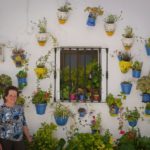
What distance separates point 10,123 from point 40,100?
120cm

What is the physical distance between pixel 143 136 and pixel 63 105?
1.41m

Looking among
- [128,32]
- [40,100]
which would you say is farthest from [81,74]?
[128,32]

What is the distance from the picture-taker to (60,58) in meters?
6.75

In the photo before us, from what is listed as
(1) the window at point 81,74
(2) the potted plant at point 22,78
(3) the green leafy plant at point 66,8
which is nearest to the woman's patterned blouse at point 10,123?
(2) the potted plant at point 22,78

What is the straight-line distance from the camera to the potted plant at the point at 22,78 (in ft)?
21.3

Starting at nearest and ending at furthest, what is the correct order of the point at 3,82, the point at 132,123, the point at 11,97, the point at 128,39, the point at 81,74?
the point at 11,97 < the point at 3,82 < the point at 128,39 < the point at 132,123 < the point at 81,74

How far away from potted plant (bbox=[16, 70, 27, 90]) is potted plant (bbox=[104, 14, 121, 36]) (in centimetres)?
150

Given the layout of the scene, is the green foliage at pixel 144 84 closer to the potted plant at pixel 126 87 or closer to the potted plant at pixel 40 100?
the potted plant at pixel 126 87

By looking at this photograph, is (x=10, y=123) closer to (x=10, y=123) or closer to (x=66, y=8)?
(x=10, y=123)

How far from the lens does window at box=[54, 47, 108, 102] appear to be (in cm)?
672

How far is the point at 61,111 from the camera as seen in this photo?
6.53 metres

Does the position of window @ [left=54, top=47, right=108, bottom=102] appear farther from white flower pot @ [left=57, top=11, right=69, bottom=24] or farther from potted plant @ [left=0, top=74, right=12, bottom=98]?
potted plant @ [left=0, top=74, right=12, bottom=98]

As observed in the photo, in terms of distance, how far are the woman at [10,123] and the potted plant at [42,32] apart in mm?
1397

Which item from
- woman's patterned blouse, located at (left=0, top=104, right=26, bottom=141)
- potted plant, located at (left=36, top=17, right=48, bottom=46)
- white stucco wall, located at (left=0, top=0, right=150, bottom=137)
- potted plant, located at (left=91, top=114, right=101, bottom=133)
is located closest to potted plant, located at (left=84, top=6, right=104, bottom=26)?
white stucco wall, located at (left=0, top=0, right=150, bottom=137)
